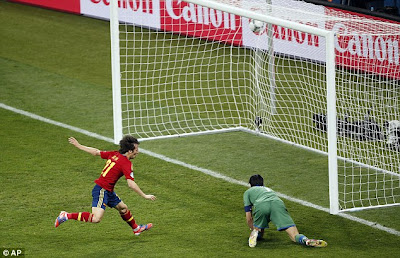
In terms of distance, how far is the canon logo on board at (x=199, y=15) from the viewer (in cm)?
1573

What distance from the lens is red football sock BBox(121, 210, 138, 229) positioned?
9.35 meters

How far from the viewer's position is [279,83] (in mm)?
14570

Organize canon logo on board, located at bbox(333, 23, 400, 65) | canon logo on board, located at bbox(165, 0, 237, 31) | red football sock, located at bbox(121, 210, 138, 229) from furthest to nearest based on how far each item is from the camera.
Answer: canon logo on board, located at bbox(165, 0, 237, 31) < canon logo on board, located at bbox(333, 23, 400, 65) < red football sock, located at bbox(121, 210, 138, 229)

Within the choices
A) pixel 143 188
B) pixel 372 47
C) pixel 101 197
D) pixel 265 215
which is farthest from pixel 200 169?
pixel 372 47

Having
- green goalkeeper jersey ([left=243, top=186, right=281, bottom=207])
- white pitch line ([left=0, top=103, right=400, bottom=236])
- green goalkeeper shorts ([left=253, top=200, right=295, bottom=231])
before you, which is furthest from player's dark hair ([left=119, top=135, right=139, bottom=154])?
white pitch line ([left=0, top=103, right=400, bottom=236])

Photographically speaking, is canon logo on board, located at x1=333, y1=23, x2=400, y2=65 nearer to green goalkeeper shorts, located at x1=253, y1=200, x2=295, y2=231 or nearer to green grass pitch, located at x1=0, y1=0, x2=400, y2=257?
green grass pitch, located at x1=0, y1=0, x2=400, y2=257

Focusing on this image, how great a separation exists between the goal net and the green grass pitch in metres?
0.45

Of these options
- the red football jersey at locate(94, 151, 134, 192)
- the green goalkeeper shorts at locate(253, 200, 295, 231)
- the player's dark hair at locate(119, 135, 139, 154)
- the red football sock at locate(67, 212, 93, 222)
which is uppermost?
the player's dark hair at locate(119, 135, 139, 154)

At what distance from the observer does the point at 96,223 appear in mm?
9805

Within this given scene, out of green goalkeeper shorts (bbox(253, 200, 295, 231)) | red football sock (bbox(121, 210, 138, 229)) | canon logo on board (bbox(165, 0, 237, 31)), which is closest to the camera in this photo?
green goalkeeper shorts (bbox(253, 200, 295, 231))

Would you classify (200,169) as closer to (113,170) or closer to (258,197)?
(258,197)

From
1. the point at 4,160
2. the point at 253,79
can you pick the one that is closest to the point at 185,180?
the point at 4,160

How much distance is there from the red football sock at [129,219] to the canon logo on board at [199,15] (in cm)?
647

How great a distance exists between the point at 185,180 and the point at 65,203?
1798 millimetres
